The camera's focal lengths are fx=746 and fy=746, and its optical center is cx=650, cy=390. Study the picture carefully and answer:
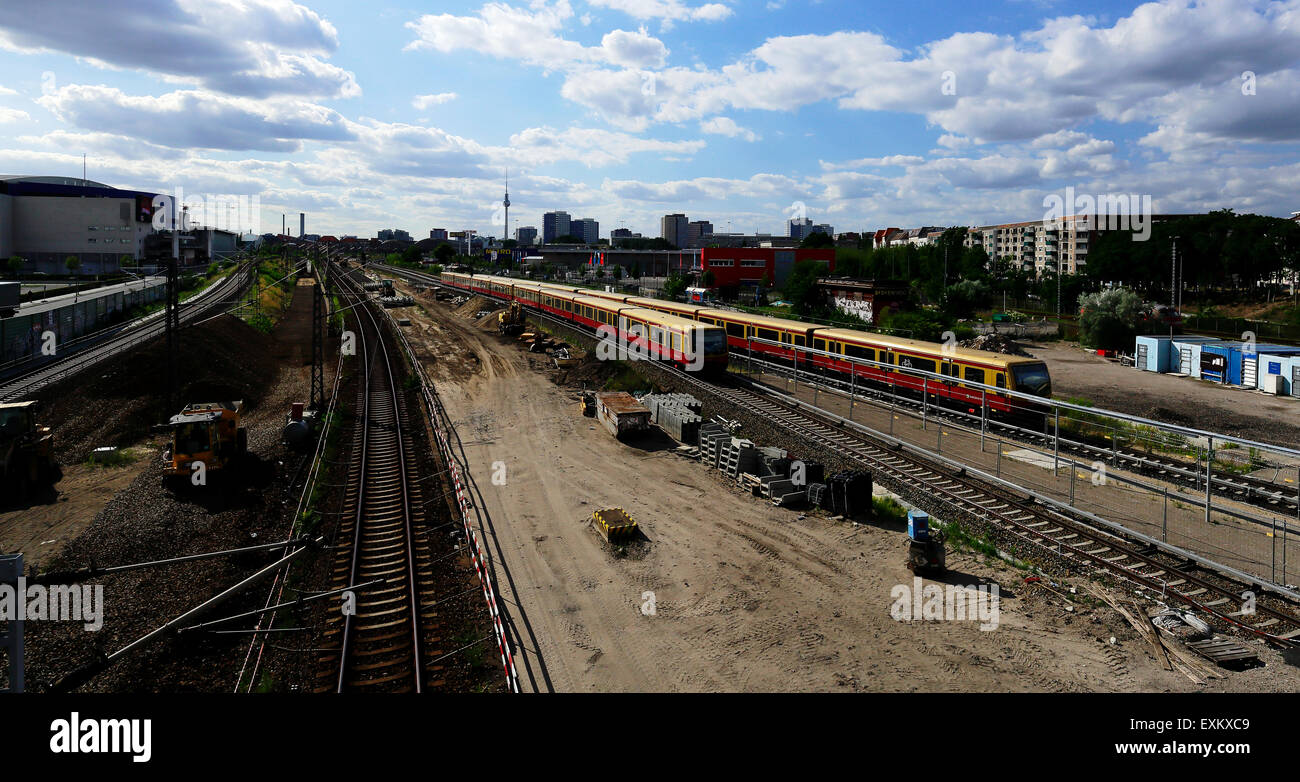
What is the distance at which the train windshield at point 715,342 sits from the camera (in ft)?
116

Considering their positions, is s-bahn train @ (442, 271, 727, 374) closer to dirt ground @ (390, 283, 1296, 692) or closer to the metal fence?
dirt ground @ (390, 283, 1296, 692)

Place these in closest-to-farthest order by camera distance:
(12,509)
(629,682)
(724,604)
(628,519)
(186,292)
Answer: (629,682), (724,604), (628,519), (12,509), (186,292)

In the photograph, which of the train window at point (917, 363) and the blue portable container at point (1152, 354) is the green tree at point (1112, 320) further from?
the train window at point (917, 363)

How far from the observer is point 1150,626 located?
13.5m

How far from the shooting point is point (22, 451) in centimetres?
2247

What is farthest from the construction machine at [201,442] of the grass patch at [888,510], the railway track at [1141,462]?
the railway track at [1141,462]

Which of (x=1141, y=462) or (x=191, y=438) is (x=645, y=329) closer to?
(x=191, y=438)

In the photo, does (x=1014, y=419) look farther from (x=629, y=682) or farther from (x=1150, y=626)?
(x=629, y=682)

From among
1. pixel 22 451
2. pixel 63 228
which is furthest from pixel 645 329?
pixel 63 228

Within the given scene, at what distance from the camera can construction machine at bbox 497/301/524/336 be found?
55875 millimetres

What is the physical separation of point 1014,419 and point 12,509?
105 ft

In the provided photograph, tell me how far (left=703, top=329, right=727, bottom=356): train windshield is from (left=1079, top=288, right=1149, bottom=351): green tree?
117ft

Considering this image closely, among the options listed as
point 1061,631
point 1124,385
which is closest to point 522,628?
point 1061,631

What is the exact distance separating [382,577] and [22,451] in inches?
586
